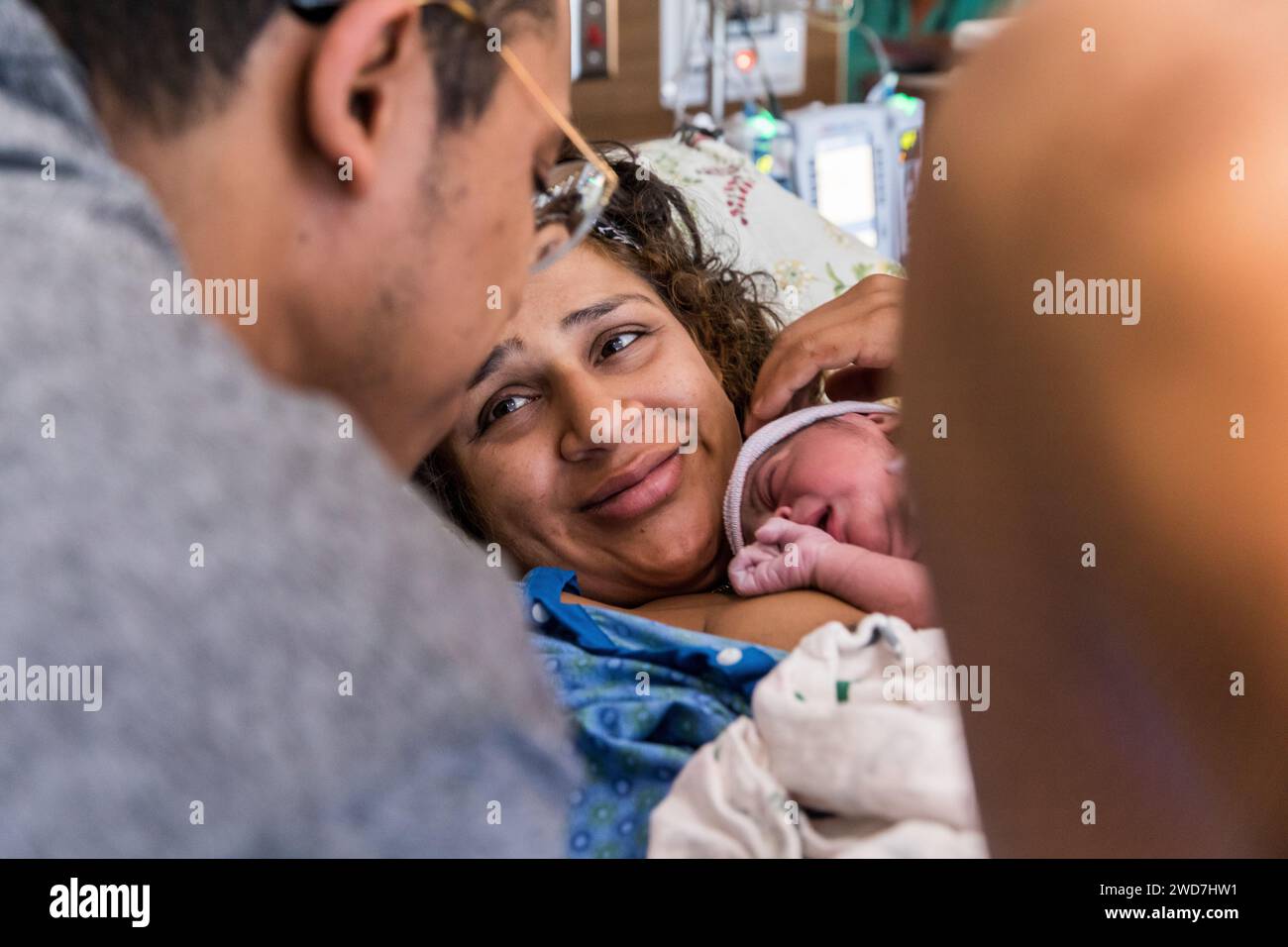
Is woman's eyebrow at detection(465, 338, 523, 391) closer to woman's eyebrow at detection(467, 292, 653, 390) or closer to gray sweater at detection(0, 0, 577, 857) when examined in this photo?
woman's eyebrow at detection(467, 292, 653, 390)

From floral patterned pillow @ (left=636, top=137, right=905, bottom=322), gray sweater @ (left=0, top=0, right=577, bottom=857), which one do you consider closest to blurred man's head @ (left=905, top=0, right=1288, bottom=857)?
gray sweater @ (left=0, top=0, right=577, bottom=857)

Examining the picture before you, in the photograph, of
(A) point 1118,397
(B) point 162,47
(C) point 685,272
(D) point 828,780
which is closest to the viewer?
(A) point 1118,397

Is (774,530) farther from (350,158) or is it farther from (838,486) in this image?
(350,158)

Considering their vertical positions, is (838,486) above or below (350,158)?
below

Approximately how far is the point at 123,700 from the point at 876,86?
8.03ft

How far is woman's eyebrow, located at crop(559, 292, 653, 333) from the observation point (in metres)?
1.27

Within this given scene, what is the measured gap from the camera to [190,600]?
0.43 metres

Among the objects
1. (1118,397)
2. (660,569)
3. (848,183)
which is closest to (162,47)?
(1118,397)

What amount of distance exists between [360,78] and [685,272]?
0.97 meters

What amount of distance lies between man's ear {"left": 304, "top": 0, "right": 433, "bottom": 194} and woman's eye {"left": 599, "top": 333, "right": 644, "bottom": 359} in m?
0.69

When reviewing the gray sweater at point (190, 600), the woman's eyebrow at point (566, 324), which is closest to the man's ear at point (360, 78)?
the gray sweater at point (190, 600)

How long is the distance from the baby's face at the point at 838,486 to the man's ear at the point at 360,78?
2.35 feet

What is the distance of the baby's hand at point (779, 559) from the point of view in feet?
3.71
